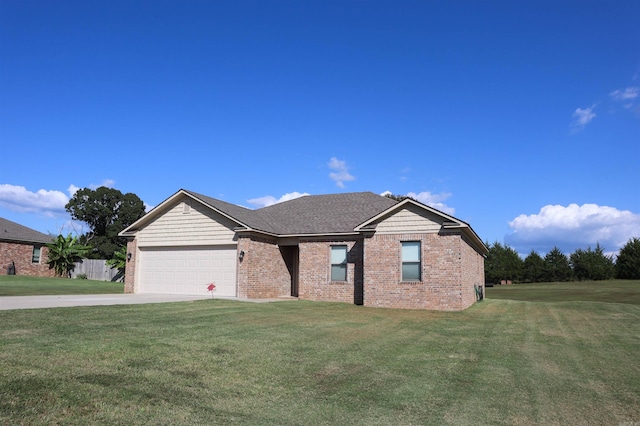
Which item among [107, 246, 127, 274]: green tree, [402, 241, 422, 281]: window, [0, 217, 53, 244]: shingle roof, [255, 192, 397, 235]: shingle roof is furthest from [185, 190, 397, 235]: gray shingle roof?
[0, 217, 53, 244]: shingle roof

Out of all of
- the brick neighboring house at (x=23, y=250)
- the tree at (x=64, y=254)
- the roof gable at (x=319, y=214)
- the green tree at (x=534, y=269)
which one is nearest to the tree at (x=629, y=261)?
the green tree at (x=534, y=269)

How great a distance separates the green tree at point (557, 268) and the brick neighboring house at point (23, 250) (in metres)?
52.4

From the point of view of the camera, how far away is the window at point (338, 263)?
20.1m

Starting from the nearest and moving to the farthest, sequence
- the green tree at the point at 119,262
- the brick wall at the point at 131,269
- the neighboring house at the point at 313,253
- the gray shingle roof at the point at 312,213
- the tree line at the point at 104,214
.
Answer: the neighboring house at the point at 313,253 → the gray shingle roof at the point at 312,213 → the brick wall at the point at 131,269 → the green tree at the point at 119,262 → the tree line at the point at 104,214

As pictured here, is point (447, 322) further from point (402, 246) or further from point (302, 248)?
point (302, 248)

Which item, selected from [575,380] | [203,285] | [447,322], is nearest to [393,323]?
[447,322]

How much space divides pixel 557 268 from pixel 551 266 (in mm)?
693

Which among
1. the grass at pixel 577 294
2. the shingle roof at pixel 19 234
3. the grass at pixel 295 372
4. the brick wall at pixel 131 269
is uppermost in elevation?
the shingle roof at pixel 19 234

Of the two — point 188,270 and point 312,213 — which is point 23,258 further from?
point 312,213

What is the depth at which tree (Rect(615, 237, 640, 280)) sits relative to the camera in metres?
50.3

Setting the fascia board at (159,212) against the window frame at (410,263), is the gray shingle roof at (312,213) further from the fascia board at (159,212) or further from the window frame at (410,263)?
the window frame at (410,263)

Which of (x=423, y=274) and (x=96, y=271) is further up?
(x=423, y=274)

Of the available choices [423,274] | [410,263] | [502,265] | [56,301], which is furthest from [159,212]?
[502,265]

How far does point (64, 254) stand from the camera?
121 feet
